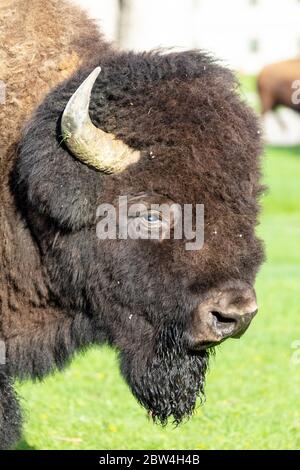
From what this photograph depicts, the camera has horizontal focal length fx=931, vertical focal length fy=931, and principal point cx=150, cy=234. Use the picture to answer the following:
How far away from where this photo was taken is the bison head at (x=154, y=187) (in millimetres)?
4965

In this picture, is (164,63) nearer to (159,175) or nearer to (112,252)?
(159,175)

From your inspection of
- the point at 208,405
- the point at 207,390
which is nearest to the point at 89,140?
the point at 208,405

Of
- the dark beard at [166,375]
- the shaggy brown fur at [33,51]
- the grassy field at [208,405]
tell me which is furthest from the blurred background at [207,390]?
the dark beard at [166,375]

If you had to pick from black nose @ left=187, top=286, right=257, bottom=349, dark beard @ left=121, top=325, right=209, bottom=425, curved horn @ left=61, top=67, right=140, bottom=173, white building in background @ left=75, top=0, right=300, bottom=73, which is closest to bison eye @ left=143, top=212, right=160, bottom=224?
curved horn @ left=61, top=67, right=140, bottom=173

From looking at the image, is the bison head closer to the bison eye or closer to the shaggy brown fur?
the bison eye

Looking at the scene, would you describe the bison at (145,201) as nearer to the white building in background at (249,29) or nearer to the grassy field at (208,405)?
the grassy field at (208,405)

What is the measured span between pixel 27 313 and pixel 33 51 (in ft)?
5.17

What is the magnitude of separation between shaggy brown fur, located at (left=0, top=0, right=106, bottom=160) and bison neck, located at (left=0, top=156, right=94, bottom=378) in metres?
0.39

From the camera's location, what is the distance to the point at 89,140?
501 cm

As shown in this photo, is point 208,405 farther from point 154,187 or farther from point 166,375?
point 154,187

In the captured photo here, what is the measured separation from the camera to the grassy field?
23.7 ft

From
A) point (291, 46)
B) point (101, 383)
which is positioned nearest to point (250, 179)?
point (101, 383)

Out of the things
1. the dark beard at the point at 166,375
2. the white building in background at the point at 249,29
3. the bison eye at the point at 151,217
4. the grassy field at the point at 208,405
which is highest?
the bison eye at the point at 151,217

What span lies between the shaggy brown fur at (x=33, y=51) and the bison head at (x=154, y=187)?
30 centimetres
